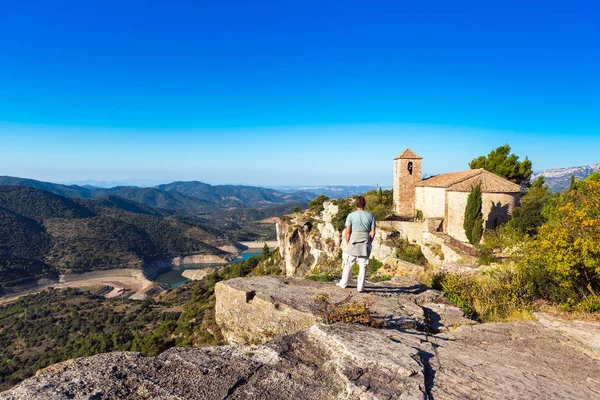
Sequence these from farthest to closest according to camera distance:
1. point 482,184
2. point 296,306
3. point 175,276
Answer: point 175,276, point 482,184, point 296,306

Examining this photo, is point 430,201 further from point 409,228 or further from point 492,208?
point 492,208

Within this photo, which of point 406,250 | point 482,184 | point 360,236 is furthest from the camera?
point 482,184

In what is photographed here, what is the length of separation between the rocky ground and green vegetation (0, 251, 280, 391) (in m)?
32.3

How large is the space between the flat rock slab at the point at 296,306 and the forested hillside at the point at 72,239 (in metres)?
107

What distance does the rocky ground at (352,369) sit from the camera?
3.19 m

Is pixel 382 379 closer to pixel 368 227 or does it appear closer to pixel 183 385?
pixel 183 385

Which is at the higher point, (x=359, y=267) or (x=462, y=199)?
(x=462, y=199)

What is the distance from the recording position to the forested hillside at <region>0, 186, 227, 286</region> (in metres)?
96.4

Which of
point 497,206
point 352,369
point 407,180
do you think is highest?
point 407,180

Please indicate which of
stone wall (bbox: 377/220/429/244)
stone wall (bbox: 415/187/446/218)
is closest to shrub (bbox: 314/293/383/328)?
stone wall (bbox: 377/220/429/244)

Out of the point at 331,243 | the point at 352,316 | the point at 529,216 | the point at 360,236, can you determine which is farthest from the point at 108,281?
the point at 352,316

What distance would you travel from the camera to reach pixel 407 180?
3453 centimetres

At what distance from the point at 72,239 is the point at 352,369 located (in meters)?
134

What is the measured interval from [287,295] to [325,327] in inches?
100
